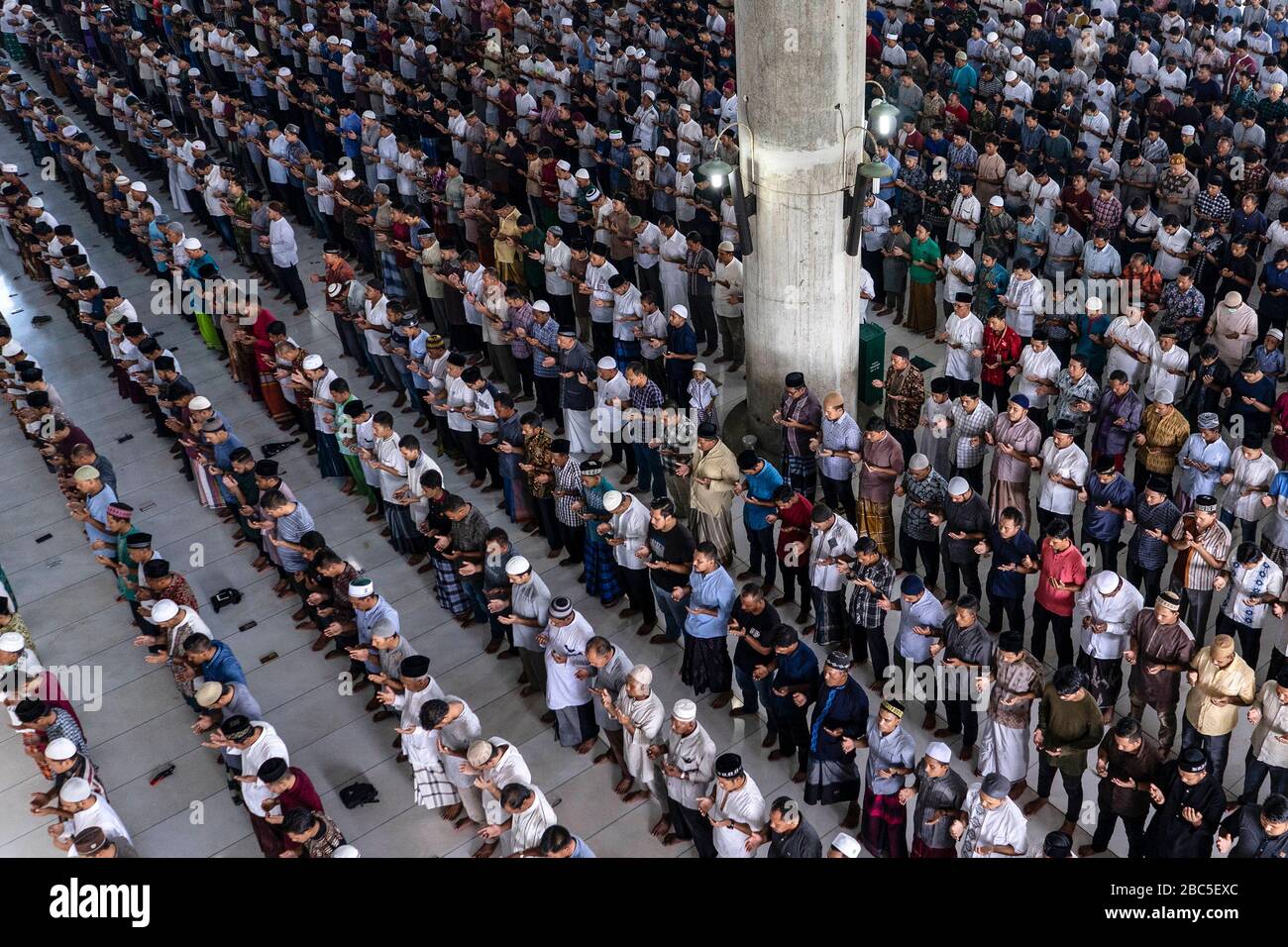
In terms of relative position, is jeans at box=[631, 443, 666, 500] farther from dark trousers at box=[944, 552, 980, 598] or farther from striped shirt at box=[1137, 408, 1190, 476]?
striped shirt at box=[1137, 408, 1190, 476]

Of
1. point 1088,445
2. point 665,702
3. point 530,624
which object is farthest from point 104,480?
point 1088,445

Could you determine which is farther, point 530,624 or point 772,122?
point 772,122

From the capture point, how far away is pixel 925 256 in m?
12.7

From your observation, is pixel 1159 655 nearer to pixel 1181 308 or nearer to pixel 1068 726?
pixel 1068 726

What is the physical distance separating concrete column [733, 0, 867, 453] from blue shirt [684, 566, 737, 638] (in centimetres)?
310

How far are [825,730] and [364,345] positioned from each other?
24.2 feet

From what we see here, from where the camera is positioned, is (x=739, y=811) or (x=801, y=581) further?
(x=801, y=581)

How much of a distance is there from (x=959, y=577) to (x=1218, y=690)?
2.54 meters

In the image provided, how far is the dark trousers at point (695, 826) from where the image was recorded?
25.4 feet

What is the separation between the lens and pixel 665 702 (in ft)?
30.5

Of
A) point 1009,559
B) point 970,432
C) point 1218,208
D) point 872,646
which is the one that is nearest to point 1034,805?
point 872,646

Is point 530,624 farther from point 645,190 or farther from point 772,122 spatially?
point 645,190
